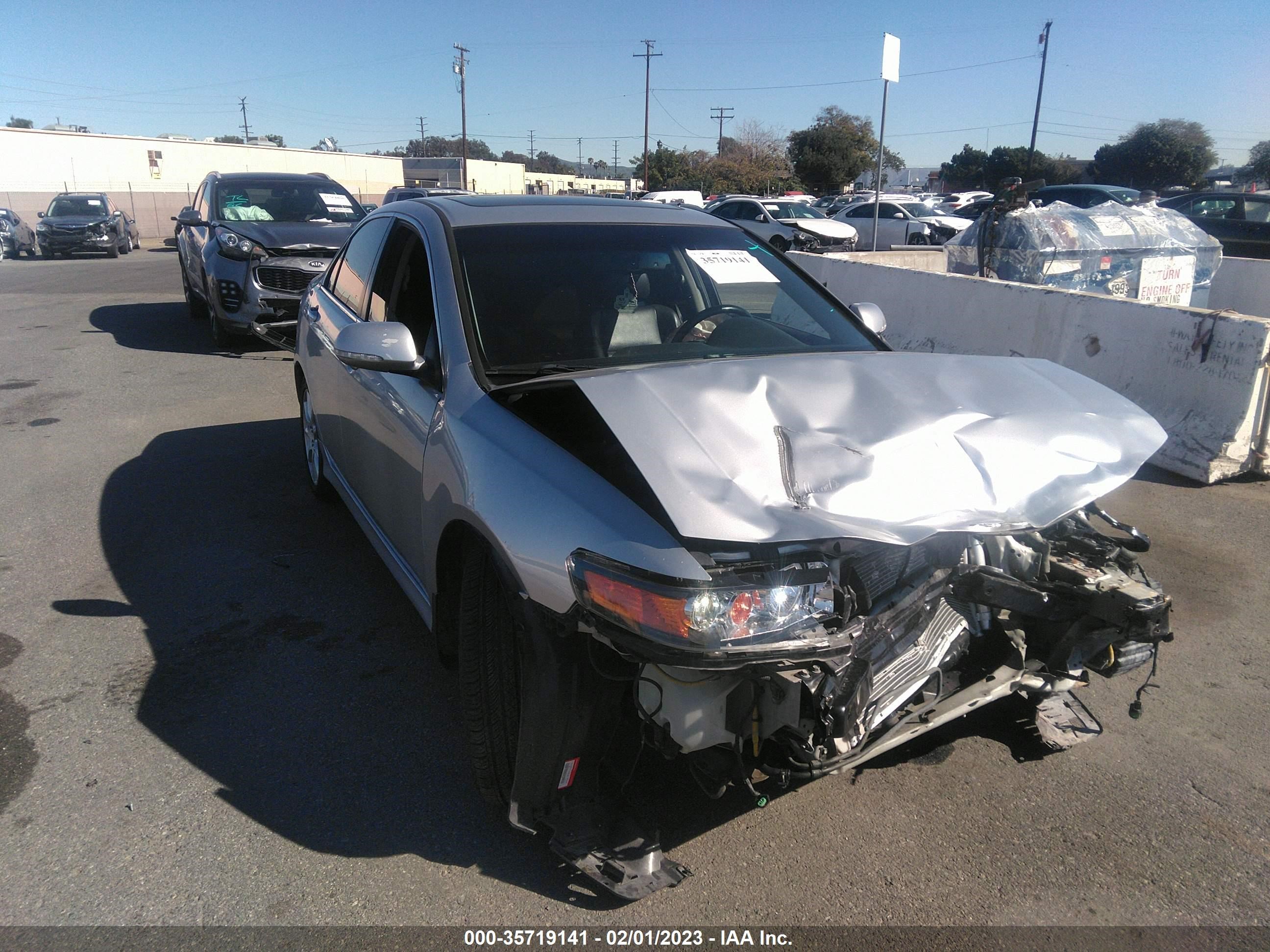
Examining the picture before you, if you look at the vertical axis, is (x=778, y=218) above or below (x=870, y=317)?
above

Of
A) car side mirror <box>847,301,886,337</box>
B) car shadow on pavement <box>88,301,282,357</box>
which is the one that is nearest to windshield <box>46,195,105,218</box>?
car shadow on pavement <box>88,301,282,357</box>

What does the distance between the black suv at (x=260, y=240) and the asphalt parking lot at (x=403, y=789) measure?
495 cm

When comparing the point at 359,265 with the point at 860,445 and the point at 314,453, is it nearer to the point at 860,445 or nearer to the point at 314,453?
the point at 314,453

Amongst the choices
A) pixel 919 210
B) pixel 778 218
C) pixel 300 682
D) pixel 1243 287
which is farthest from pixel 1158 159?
pixel 300 682

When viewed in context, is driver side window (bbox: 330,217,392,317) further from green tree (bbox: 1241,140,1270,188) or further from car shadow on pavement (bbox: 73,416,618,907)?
green tree (bbox: 1241,140,1270,188)

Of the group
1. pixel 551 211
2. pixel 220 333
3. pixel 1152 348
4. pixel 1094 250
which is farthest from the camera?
pixel 220 333

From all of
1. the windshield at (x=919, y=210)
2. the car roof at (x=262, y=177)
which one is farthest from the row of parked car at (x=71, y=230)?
the windshield at (x=919, y=210)

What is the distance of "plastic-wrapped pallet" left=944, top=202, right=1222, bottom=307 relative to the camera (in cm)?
916

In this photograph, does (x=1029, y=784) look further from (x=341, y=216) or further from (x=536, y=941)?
(x=341, y=216)

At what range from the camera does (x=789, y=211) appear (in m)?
23.3

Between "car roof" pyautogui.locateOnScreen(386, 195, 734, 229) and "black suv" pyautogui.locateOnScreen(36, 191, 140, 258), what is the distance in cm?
2576

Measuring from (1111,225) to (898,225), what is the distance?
14798mm

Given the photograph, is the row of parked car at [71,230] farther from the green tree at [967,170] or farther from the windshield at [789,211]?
the green tree at [967,170]

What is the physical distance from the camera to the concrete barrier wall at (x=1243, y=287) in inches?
434
